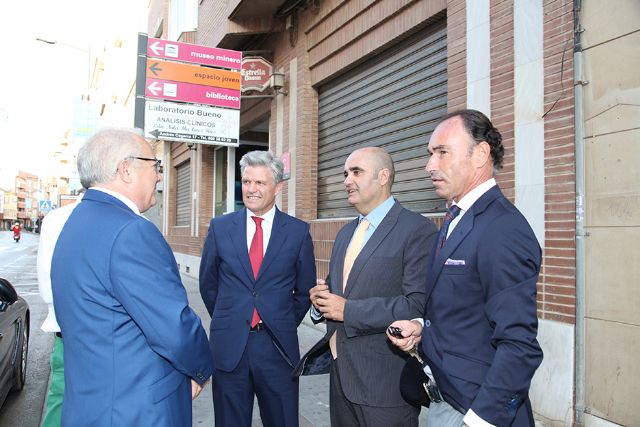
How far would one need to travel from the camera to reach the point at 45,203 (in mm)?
33812

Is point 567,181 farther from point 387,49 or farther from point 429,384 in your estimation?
point 387,49

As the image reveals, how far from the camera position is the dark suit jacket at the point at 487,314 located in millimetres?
1472

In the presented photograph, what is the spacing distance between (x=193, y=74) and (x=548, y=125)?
20.6 ft

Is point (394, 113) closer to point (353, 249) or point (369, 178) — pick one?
point (369, 178)

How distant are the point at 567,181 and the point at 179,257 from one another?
14357 millimetres

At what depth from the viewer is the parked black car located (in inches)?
171

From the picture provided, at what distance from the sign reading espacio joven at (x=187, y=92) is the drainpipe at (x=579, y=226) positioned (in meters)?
6.22

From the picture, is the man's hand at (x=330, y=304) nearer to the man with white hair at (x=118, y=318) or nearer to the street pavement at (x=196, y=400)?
the man with white hair at (x=118, y=318)

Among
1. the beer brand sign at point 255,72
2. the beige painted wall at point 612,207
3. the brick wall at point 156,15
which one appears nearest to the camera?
the beige painted wall at point 612,207

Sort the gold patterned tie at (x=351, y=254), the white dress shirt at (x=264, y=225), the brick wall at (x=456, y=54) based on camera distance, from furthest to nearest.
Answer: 1. the brick wall at (x=456, y=54)
2. the white dress shirt at (x=264, y=225)
3. the gold patterned tie at (x=351, y=254)

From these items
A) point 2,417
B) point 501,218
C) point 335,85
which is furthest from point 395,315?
point 335,85

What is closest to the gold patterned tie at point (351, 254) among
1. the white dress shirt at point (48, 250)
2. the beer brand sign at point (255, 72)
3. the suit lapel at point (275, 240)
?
the suit lapel at point (275, 240)

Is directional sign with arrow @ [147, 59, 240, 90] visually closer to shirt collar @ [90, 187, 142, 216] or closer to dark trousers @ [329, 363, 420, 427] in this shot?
shirt collar @ [90, 187, 142, 216]

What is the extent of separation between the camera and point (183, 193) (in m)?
16.8
